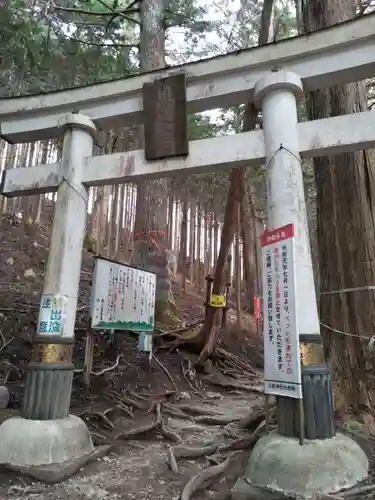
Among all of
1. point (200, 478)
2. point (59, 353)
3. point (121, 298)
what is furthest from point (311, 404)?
point (121, 298)

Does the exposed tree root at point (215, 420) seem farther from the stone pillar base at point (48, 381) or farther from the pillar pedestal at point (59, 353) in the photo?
the stone pillar base at point (48, 381)

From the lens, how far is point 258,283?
1547 cm

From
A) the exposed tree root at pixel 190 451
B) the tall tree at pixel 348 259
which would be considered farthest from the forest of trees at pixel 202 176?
the exposed tree root at pixel 190 451

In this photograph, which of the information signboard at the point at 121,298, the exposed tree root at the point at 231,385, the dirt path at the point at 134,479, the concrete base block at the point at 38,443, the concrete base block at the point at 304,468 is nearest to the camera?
the concrete base block at the point at 304,468

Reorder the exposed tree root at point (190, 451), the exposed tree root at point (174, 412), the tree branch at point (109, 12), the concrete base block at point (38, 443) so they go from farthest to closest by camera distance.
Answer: the tree branch at point (109, 12)
the exposed tree root at point (174, 412)
the exposed tree root at point (190, 451)
the concrete base block at point (38, 443)

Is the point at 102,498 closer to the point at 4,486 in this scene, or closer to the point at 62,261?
the point at 4,486

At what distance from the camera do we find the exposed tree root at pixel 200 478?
3067 millimetres

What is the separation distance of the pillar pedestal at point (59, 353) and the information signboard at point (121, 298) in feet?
4.23

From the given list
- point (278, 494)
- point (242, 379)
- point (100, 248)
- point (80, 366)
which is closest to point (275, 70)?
point (278, 494)

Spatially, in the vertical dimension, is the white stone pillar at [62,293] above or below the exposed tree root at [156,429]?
above

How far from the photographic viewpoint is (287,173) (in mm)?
3600

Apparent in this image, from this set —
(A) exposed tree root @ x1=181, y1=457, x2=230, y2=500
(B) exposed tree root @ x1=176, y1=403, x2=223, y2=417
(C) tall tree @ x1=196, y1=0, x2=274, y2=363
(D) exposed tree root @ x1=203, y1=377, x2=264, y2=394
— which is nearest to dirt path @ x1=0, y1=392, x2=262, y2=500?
(A) exposed tree root @ x1=181, y1=457, x2=230, y2=500

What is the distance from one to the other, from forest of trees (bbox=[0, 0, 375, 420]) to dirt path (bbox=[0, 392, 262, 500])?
153 centimetres

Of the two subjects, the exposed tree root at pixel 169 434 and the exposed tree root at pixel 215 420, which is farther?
the exposed tree root at pixel 215 420
